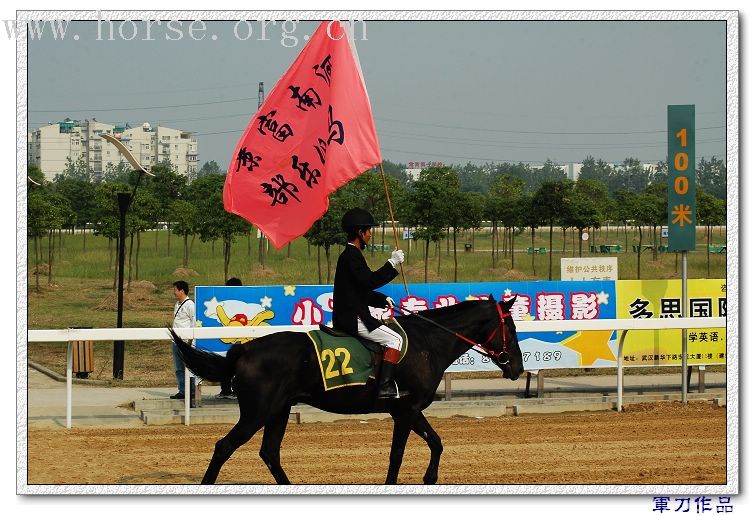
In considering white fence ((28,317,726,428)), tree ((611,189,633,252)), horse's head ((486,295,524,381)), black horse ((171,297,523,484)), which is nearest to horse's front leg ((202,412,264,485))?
black horse ((171,297,523,484))

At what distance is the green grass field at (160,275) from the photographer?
68.3ft

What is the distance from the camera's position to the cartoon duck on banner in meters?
14.1

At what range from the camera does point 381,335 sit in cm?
890

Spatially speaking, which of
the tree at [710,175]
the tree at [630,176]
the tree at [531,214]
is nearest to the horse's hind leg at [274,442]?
the tree at [531,214]

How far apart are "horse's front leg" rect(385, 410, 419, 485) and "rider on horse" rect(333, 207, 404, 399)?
0.20 meters

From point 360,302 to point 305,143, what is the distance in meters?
2.80

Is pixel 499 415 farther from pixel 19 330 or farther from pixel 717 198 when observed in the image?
pixel 717 198

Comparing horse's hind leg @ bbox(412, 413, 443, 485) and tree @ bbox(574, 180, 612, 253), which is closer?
horse's hind leg @ bbox(412, 413, 443, 485)

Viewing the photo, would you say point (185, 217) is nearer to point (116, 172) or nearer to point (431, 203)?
point (431, 203)

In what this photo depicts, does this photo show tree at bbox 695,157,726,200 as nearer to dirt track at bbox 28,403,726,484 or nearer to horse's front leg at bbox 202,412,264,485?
dirt track at bbox 28,403,726,484

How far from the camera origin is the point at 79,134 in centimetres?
6069

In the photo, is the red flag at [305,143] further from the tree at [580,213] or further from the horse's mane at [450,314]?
the tree at [580,213]

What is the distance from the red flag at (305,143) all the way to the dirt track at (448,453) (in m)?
2.38

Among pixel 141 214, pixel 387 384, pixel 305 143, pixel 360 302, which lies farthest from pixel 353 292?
pixel 141 214
